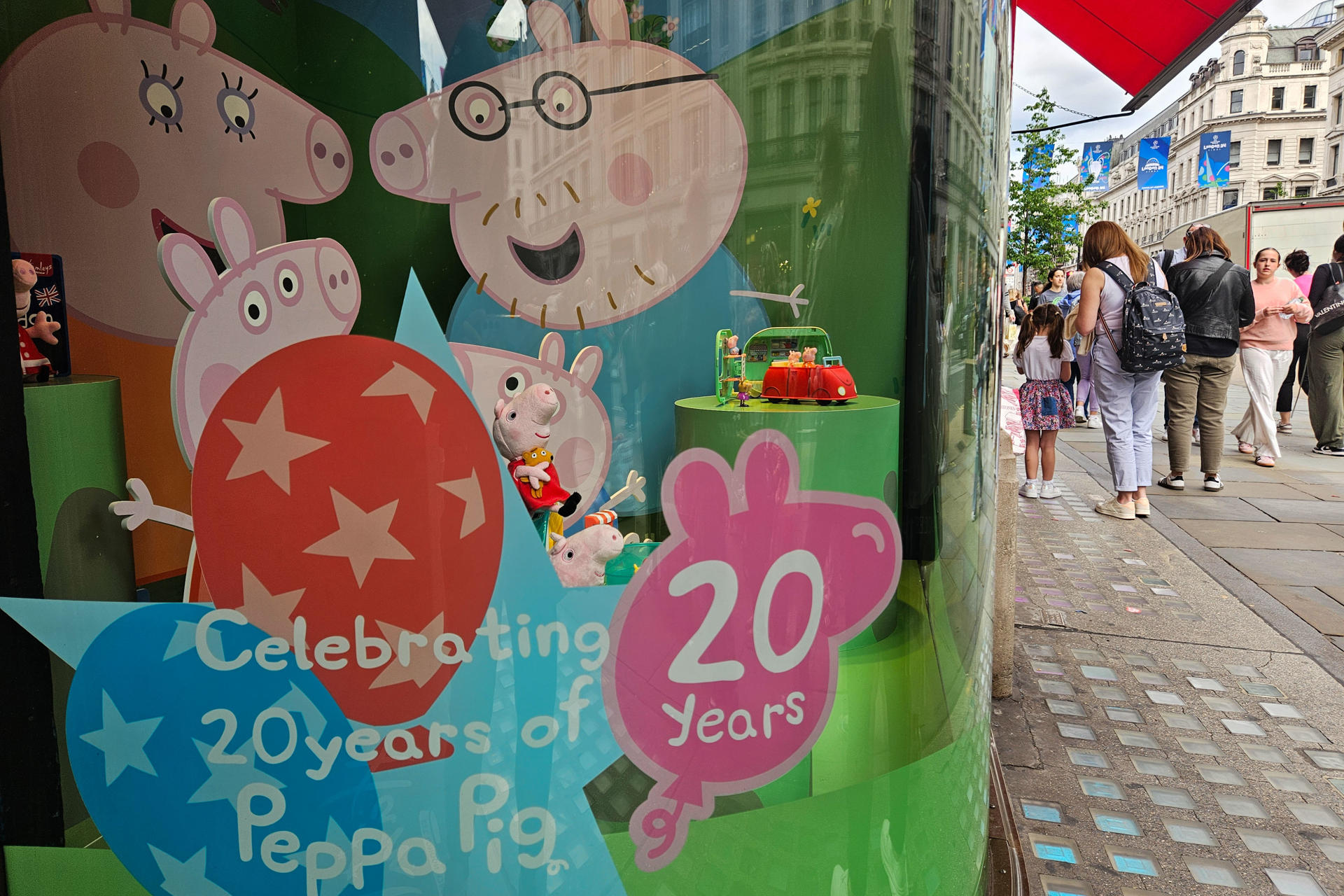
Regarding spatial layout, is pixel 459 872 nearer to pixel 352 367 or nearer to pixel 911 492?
pixel 352 367

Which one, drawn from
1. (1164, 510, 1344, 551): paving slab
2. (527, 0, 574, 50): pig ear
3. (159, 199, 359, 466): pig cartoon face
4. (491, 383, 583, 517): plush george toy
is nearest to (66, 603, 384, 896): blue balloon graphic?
(159, 199, 359, 466): pig cartoon face

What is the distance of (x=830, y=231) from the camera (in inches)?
53.6

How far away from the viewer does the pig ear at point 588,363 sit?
133 cm

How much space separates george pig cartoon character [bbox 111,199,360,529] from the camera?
4.09ft

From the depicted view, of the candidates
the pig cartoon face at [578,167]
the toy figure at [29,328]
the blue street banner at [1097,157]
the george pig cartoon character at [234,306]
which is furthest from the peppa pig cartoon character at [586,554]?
the blue street banner at [1097,157]

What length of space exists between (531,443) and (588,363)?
0.48 ft

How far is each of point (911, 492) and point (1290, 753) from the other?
94.8 inches

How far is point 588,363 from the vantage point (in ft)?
4.39

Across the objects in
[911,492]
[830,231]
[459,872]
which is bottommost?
[459,872]

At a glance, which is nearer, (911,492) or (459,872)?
(459,872)

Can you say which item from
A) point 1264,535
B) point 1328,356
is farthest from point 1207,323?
point 1328,356

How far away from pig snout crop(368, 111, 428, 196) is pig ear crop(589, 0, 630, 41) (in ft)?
0.98

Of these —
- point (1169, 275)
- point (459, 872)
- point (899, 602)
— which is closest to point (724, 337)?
point (899, 602)

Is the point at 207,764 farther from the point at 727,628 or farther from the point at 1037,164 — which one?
the point at 1037,164
